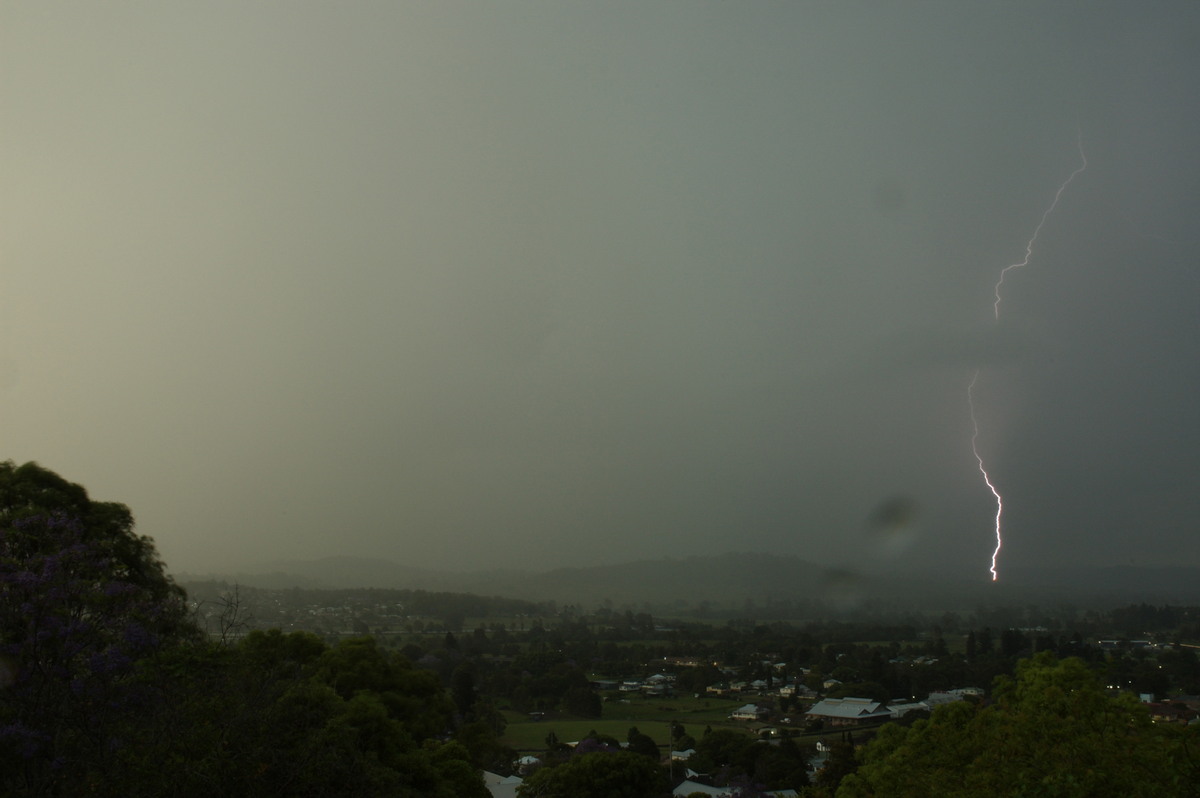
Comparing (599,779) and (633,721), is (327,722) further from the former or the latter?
(633,721)

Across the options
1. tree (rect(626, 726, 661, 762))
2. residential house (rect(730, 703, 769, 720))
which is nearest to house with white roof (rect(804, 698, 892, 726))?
residential house (rect(730, 703, 769, 720))

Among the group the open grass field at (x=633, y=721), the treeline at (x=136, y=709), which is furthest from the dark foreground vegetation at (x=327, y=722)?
the open grass field at (x=633, y=721)

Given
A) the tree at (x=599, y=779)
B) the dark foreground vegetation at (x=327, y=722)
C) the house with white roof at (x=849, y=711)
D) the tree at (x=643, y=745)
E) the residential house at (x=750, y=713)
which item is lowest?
the residential house at (x=750, y=713)

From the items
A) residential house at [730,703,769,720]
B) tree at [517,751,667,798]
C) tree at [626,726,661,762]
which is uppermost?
tree at [517,751,667,798]

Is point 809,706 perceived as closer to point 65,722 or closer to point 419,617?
point 65,722

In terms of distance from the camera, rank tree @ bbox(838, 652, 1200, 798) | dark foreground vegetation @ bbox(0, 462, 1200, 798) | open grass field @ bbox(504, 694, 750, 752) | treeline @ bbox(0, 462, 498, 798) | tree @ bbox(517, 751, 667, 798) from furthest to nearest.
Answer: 1. open grass field @ bbox(504, 694, 750, 752)
2. tree @ bbox(517, 751, 667, 798)
3. dark foreground vegetation @ bbox(0, 462, 1200, 798)
4. treeline @ bbox(0, 462, 498, 798)
5. tree @ bbox(838, 652, 1200, 798)

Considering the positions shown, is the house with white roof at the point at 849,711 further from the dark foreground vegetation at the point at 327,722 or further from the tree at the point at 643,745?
the tree at the point at 643,745

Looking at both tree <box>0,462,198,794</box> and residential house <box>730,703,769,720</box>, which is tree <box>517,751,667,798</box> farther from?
residential house <box>730,703,769,720</box>

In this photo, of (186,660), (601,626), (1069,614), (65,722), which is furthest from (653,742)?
(601,626)
